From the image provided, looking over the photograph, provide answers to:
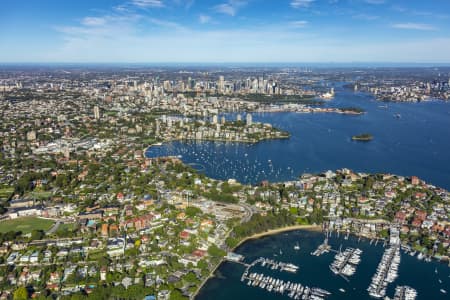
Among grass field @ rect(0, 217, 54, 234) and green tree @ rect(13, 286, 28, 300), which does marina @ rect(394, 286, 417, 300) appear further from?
grass field @ rect(0, 217, 54, 234)

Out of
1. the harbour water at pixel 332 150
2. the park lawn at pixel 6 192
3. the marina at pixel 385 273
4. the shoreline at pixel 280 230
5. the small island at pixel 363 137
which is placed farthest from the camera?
A: the small island at pixel 363 137

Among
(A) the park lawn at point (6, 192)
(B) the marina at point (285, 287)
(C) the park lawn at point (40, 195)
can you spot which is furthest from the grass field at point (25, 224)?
(B) the marina at point (285, 287)

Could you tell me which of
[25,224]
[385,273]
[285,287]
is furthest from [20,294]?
[385,273]

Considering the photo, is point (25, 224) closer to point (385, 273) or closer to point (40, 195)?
point (40, 195)

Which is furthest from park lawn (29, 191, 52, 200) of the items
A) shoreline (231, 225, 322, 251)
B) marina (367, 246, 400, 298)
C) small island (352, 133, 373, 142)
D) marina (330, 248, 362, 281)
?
small island (352, 133, 373, 142)

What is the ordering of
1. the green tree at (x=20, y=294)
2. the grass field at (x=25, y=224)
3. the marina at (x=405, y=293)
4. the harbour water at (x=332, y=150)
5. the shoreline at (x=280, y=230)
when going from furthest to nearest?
the harbour water at (x=332, y=150) < the grass field at (x=25, y=224) < the shoreline at (x=280, y=230) < the marina at (x=405, y=293) < the green tree at (x=20, y=294)

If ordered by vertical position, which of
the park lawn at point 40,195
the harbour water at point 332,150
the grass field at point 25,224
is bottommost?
the grass field at point 25,224

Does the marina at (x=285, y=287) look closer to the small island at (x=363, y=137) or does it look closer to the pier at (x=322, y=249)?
the pier at (x=322, y=249)
